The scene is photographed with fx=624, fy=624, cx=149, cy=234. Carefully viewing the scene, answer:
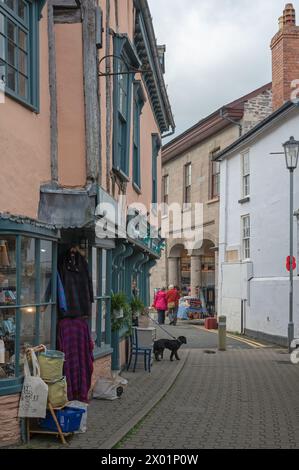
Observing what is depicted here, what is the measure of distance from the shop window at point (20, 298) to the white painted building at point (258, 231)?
11759 mm

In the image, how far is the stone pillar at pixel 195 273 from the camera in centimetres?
3012

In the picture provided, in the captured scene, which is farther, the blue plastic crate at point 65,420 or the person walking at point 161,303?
the person walking at point 161,303

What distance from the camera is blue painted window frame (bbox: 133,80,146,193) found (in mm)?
14245

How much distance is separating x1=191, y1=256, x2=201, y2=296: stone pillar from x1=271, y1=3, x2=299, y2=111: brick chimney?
10529 mm

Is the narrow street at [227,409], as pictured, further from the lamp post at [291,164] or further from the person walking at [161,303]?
the person walking at [161,303]

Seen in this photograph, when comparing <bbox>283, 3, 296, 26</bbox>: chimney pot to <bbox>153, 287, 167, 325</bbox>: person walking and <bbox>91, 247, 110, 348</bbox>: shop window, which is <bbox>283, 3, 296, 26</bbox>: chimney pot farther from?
<bbox>91, 247, 110, 348</bbox>: shop window

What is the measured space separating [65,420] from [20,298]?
4.87ft

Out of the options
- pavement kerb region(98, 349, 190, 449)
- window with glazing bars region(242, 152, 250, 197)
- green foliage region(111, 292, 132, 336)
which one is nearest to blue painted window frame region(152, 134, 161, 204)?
window with glazing bars region(242, 152, 250, 197)

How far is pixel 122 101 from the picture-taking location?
484 inches

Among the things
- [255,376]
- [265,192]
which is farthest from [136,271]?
[265,192]

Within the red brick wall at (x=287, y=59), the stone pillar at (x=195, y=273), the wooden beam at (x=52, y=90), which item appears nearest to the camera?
the wooden beam at (x=52, y=90)

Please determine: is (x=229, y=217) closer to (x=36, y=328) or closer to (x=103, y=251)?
(x=103, y=251)

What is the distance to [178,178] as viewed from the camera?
32.5 m

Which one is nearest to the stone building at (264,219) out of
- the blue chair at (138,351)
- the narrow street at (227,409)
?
the narrow street at (227,409)
